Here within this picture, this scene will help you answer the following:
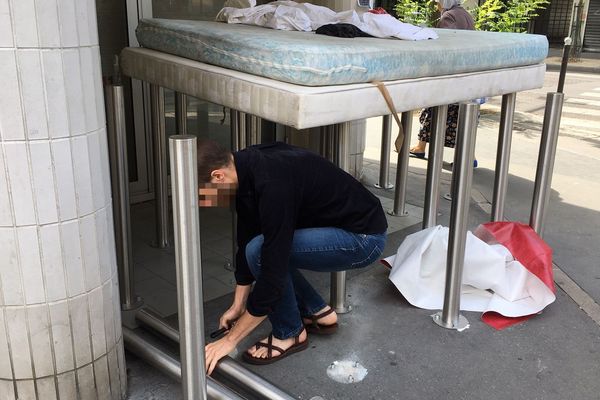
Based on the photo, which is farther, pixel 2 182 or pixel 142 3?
pixel 142 3

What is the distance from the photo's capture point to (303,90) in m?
2.27

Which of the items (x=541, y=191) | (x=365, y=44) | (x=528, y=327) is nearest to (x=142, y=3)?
(x=365, y=44)

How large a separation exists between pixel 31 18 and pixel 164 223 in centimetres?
230

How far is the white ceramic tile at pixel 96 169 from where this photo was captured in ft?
7.05

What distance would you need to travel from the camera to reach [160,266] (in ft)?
12.5

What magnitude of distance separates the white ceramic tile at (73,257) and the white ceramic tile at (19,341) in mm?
182

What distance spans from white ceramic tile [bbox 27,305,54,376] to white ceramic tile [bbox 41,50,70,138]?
2.05ft

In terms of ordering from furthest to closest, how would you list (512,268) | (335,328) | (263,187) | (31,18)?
(512,268)
(335,328)
(263,187)
(31,18)

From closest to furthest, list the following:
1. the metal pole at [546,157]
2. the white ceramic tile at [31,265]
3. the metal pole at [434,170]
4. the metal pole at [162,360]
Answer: the white ceramic tile at [31,265]
the metal pole at [162,360]
the metal pole at [546,157]
the metal pole at [434,170]

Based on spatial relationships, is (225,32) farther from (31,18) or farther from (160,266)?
(160,266)

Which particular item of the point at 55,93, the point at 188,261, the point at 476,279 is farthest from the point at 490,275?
the point at 55,93

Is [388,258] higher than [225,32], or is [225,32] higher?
[225,32]

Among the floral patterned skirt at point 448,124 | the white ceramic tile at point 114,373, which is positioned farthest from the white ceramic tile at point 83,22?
the floral patterned skirt at point 448,124

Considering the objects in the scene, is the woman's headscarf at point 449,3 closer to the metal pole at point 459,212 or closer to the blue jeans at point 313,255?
the metal pole at point 459,212
